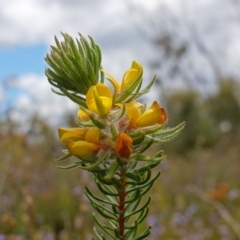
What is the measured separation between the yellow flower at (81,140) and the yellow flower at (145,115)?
0.06 meters

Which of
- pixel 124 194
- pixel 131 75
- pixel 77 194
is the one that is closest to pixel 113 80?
pixel 131 75

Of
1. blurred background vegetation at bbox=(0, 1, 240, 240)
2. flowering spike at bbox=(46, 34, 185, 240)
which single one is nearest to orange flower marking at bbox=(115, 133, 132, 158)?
flowering spike at bbox=(46, 34, 185, 240)

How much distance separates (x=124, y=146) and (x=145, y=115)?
6 cm

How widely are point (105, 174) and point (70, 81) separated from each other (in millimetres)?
152

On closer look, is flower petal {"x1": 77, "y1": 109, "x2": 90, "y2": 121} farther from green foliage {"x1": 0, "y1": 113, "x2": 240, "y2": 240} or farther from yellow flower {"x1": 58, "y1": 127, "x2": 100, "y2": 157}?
green foliage {"x1": 0, "y1": 113, "x2": 240, "y2": 240}

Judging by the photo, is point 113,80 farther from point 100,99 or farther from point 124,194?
point 124,194

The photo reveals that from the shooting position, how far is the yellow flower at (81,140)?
0.78 metres

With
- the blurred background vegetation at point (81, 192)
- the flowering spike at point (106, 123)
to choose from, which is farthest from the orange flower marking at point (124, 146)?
the blurred background vegetation at point (81, 192)

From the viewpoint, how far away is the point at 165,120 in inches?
32.2

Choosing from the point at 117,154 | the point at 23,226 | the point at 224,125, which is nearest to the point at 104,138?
the point at 117,154

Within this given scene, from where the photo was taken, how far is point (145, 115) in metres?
0.80

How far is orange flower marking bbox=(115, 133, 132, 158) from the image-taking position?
776 millimetres

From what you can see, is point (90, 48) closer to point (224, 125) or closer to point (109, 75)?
point (109, 75)

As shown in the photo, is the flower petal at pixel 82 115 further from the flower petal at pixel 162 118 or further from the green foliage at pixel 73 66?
the flower petal at pixel 162 118
